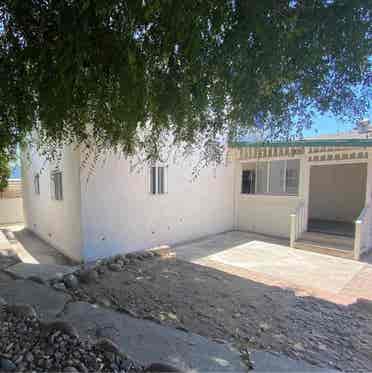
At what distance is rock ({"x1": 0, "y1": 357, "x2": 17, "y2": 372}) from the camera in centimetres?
171

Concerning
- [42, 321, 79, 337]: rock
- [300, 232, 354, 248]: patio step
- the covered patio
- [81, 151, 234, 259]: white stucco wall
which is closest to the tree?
[42, 321, 79, 337]: rock

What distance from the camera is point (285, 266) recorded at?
19.1 feet

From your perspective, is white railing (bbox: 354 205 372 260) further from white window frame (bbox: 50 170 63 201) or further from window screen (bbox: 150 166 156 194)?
white window frame (bbox: 50 170 63 201)

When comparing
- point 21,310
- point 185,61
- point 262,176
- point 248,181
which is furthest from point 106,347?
point 248,181

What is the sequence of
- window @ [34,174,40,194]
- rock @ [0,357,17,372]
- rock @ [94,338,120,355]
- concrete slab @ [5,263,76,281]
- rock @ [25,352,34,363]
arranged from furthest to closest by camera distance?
window @ [34,174,40,194], concrete slab @ [5,263,76,281], rock @ [94,338,120,355], rock @ [25,352,34,363], rock @ [0,357,17,372]

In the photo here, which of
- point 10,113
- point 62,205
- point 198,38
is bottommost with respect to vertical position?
point 62,205

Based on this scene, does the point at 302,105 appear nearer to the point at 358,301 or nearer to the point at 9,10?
the point at 9,10

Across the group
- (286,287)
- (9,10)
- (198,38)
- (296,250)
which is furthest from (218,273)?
(9,10)

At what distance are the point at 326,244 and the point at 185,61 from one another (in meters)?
7.04

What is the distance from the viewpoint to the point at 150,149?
3.89 metres

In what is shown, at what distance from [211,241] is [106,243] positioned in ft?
11.6

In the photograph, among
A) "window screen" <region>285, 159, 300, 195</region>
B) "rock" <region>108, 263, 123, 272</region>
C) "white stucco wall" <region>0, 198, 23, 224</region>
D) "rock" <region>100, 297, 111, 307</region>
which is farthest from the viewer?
"white stucco wall" <region>0, 198, 23, 224</region>

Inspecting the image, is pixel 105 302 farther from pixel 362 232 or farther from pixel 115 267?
pixel 362 232

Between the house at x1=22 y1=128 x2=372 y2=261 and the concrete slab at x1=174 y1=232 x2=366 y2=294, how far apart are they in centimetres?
65
